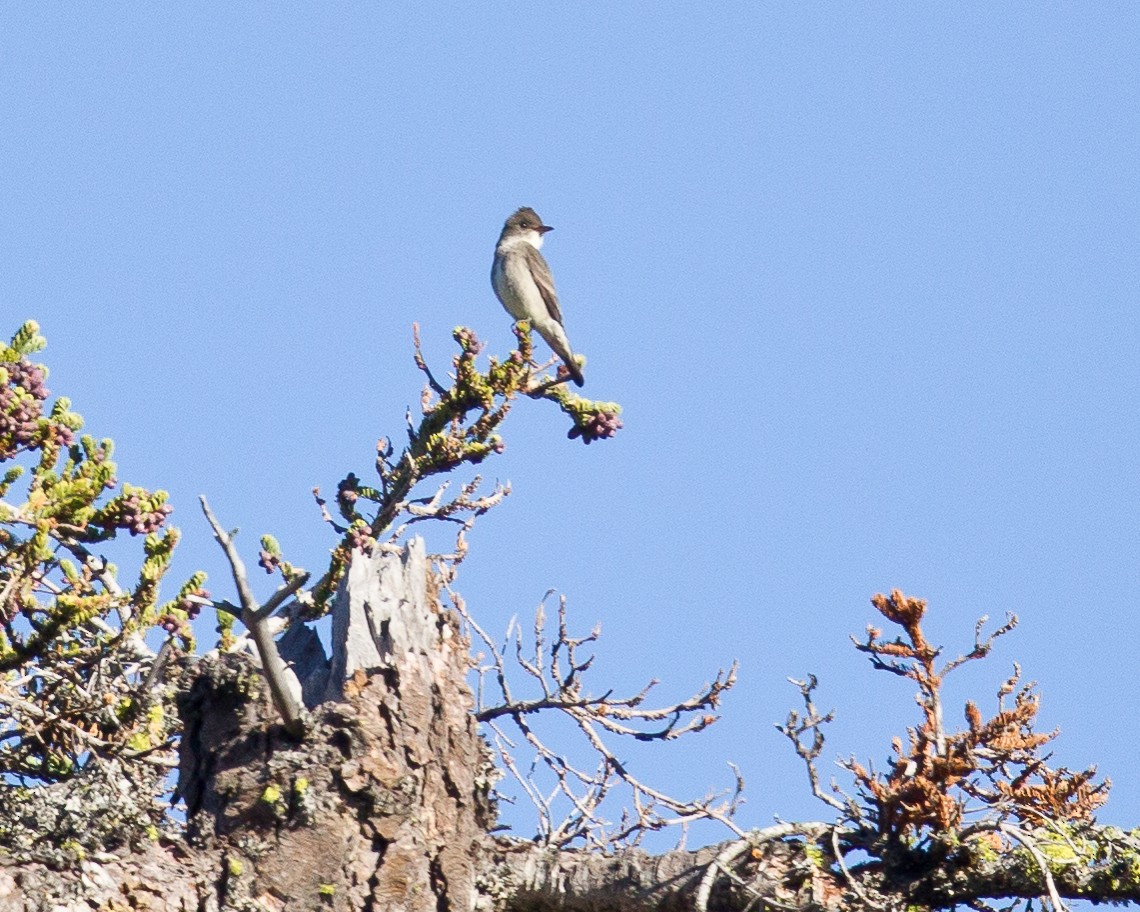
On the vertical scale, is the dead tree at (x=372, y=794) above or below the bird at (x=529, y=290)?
below

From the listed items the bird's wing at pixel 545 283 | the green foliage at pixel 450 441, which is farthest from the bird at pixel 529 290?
the green foliage at pixel 450 441

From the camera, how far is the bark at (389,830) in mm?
4195

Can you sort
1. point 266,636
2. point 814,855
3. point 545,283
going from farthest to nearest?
point 545,283, point 814,855, point 266,636

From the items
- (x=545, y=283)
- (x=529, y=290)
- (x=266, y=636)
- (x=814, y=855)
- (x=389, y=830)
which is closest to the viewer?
(x=266, y=636)

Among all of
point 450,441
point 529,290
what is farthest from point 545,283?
point 450,441

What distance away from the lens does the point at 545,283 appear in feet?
47.1

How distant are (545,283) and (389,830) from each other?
1034cm

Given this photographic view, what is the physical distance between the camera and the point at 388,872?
14.2 ft

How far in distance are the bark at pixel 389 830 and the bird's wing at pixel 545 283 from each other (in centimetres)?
942

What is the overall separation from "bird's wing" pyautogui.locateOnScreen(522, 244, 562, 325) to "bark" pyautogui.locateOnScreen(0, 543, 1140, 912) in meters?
9.42

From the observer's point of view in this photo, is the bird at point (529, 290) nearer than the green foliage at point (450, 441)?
No

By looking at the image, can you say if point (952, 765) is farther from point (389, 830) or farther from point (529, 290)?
point (529, 290)

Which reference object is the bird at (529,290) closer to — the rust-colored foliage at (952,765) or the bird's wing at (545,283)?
the bird's wing at (545,283)

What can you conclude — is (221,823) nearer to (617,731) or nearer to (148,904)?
(148,904)
